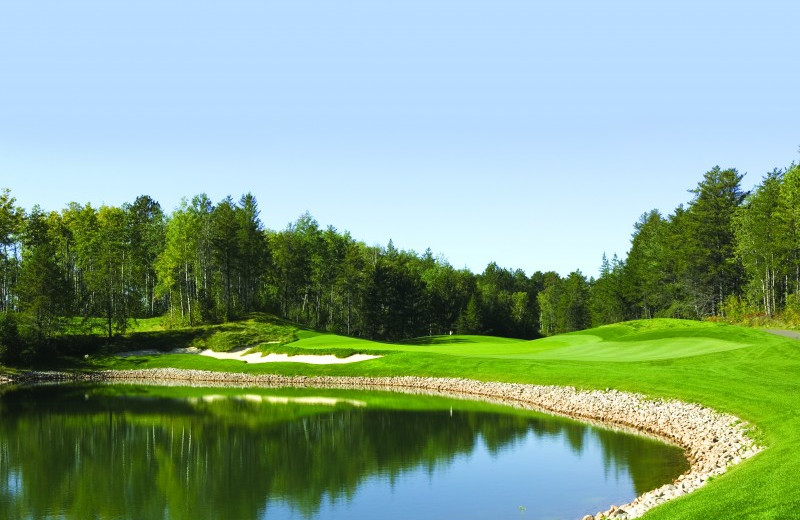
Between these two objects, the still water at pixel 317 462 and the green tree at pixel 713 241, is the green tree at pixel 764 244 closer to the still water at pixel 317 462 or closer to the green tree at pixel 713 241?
the green tree at pixel 713 241

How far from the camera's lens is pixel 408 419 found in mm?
37219

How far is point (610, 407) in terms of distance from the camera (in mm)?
36094

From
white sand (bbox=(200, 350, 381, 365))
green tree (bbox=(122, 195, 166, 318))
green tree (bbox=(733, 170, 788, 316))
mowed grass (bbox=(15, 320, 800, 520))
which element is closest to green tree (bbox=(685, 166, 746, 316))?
green tree (bbox=(733, 170, 788, 316))

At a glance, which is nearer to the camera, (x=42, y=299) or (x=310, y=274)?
(x=42, y=299)

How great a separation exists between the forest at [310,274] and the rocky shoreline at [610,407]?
17.0 metres

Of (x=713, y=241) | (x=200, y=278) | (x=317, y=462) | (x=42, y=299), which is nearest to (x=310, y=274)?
(x=200, y=278)

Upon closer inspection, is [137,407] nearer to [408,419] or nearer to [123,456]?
[123,456]

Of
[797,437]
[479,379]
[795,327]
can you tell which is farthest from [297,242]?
[797,437]

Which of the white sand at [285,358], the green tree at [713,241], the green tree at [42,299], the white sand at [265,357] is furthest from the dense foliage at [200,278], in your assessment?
the green tree at [713,241]

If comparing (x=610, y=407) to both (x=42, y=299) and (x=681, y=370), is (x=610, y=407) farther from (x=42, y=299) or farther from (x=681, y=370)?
(x=42, y=299)

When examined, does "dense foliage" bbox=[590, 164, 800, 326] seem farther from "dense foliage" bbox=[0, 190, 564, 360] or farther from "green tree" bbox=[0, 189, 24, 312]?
"green tree" bbox=[0, 189, 24, 312]

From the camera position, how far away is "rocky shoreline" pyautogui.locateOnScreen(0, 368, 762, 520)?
68.7 feet

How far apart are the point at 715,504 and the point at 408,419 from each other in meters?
23.7

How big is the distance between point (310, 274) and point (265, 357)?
37.9 m
